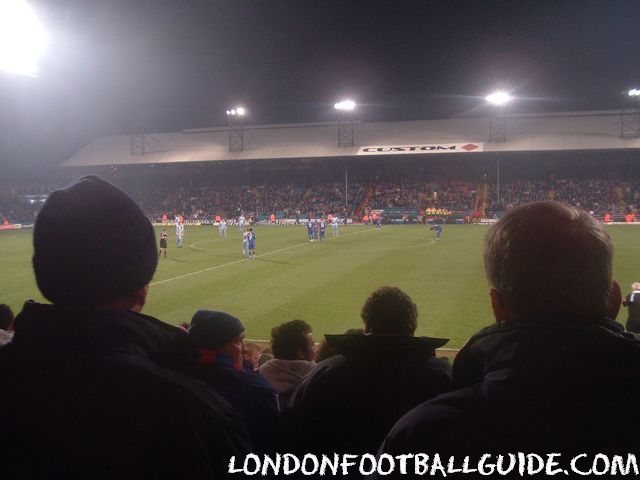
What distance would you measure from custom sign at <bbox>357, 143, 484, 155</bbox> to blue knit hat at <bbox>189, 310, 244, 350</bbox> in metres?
55.1

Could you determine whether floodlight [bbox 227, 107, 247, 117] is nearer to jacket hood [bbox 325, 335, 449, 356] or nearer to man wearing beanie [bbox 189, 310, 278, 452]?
jacket hood [bbox 325, 335, 449, 356]

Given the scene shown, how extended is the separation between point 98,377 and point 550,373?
1301mm

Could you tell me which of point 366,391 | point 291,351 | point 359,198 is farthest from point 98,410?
point 359,198

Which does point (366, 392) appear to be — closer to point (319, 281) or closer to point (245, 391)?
point (245, 391)

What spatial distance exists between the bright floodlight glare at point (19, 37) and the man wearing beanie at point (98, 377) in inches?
1501

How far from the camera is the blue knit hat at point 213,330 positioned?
3.14 m

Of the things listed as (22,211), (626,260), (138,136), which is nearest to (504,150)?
(626,260)

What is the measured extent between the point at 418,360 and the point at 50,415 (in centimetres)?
211

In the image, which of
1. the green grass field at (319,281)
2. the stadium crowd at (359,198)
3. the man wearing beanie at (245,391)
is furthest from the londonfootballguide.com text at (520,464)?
the stadium crowd at (359,198)

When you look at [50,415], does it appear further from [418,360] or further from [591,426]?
[418,360]

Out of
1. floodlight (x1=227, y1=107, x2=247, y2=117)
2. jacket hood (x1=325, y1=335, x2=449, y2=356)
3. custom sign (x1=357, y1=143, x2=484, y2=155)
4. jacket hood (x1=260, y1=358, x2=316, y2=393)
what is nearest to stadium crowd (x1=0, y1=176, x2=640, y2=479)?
jacket hood (x1=325, y1=335, x2=449, y2=356)

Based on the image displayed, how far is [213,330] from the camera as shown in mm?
3176

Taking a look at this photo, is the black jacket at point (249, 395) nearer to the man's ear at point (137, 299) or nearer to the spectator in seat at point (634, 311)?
the man's ear at point (137, 299)

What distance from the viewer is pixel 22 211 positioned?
61.8 metres
